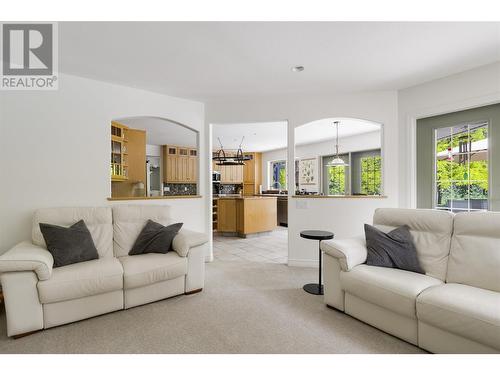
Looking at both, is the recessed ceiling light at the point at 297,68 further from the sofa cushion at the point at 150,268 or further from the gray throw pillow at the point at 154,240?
the sofa cushion at the point at 150,268

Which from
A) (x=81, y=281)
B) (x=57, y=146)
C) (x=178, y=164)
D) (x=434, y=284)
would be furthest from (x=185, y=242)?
(x=178, y=164)

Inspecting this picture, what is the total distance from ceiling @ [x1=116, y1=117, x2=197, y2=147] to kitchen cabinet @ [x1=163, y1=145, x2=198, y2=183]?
0.92ft

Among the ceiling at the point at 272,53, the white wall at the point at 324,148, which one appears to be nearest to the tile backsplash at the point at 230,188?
the white wall at the point at 324,148

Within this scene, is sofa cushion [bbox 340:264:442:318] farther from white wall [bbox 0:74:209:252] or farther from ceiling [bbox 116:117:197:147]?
ceiling [bbox 116:117:197:147]

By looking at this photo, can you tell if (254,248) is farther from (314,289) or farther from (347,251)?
(347,251)

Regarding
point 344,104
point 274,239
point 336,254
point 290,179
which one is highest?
point 344,104

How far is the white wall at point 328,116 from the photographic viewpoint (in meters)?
3.88

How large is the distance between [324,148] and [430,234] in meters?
5.53

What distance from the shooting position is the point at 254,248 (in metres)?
5.24

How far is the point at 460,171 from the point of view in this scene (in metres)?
3.38

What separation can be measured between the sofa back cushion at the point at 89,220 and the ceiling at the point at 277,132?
3.40 meters
